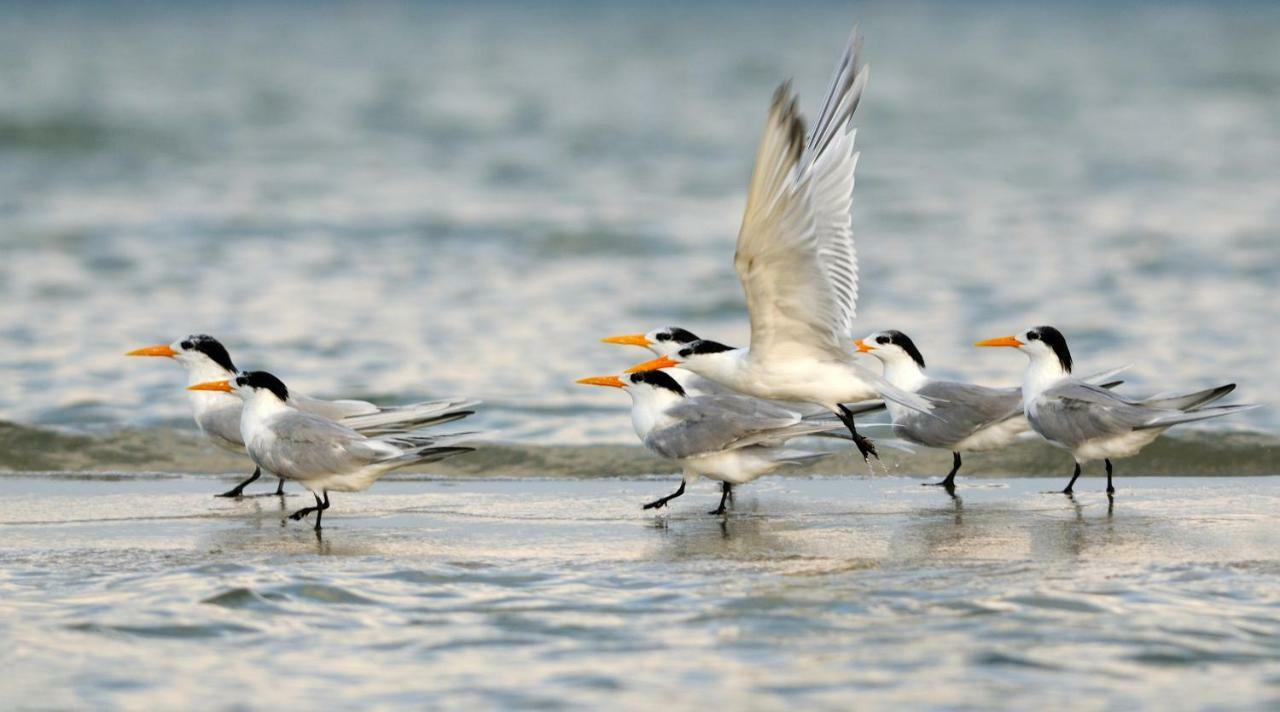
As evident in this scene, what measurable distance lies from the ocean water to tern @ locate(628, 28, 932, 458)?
1.73 feet

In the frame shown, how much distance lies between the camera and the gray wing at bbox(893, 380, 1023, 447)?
7.64 m

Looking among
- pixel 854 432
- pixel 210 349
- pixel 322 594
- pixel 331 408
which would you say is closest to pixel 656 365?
pixel 854 432

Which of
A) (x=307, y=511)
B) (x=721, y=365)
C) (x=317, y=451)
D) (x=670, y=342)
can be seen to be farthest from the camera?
(x=670, y=342)

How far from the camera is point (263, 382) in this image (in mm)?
7172

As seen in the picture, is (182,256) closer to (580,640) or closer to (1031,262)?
(1031,262)

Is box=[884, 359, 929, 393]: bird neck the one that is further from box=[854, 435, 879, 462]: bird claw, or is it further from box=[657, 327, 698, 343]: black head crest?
box=[657, 327, 698, 343]: black head crest

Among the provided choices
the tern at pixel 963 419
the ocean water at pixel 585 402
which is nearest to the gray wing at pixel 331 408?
the ocean water at pixel 585 402

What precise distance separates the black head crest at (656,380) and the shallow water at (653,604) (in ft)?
1.69

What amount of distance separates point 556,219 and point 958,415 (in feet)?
33.3

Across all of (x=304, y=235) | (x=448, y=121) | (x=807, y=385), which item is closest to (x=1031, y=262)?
(x=304, y=235)

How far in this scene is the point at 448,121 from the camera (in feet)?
88.5

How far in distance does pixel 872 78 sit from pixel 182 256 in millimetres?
21885

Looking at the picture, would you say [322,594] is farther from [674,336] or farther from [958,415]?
Result: [958,415]

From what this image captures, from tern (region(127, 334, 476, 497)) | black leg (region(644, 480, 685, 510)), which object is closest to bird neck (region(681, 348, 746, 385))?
black leg (region(644, 480, 685, 510))
